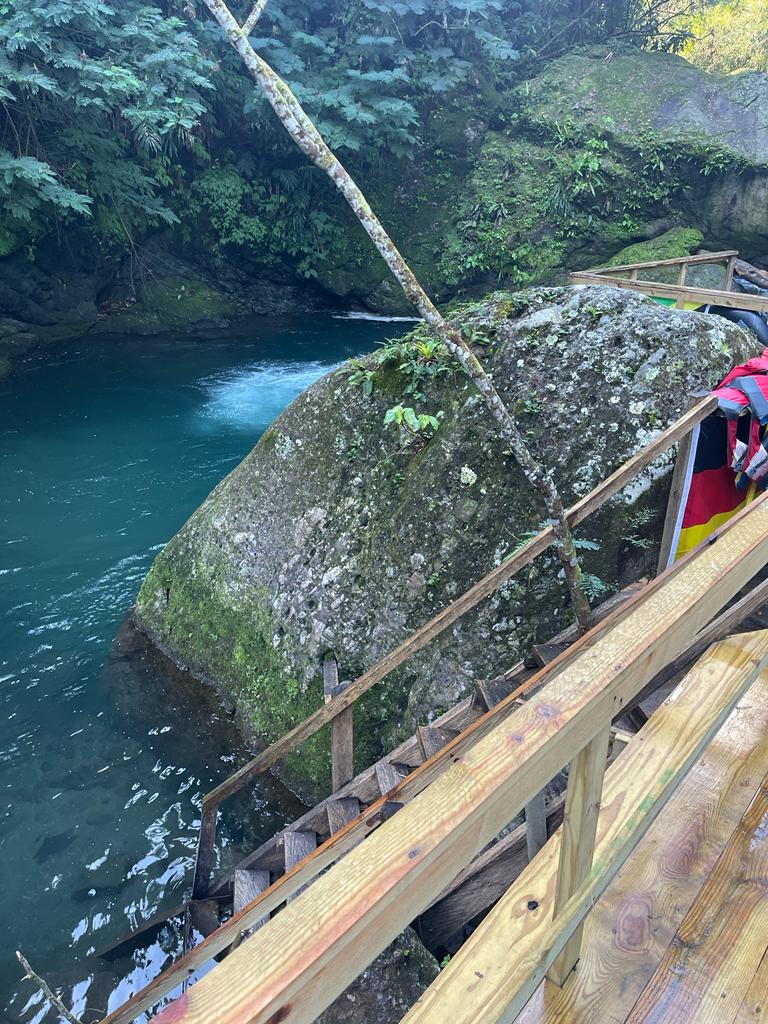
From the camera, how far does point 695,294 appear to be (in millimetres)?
6906

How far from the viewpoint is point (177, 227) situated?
19.3 meters

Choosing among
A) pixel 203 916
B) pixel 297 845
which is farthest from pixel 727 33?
pixel 203 916

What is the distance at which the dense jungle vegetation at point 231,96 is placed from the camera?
1345cm

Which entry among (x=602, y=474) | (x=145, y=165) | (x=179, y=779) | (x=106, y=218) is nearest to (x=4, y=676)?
(x=179, y=779)

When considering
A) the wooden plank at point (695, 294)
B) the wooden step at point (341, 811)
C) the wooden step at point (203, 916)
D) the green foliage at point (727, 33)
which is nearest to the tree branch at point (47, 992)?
the wooden step at point (203, 916)

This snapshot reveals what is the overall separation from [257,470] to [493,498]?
2.47 metres

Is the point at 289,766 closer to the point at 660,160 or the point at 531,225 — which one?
the point at 531,225

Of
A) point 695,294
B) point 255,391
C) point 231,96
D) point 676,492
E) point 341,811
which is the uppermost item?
point 231,96

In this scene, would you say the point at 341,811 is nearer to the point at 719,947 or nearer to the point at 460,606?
the point at 460,606

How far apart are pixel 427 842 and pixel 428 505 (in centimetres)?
426

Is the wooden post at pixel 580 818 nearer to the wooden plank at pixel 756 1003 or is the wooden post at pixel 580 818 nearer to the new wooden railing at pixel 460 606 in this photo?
the wooden plank at pixel 756 1003

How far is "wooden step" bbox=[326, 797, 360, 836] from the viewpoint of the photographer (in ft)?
13.3

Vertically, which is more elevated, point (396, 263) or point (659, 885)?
point (396, 263)

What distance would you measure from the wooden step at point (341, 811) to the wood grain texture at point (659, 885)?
2.47 metres
